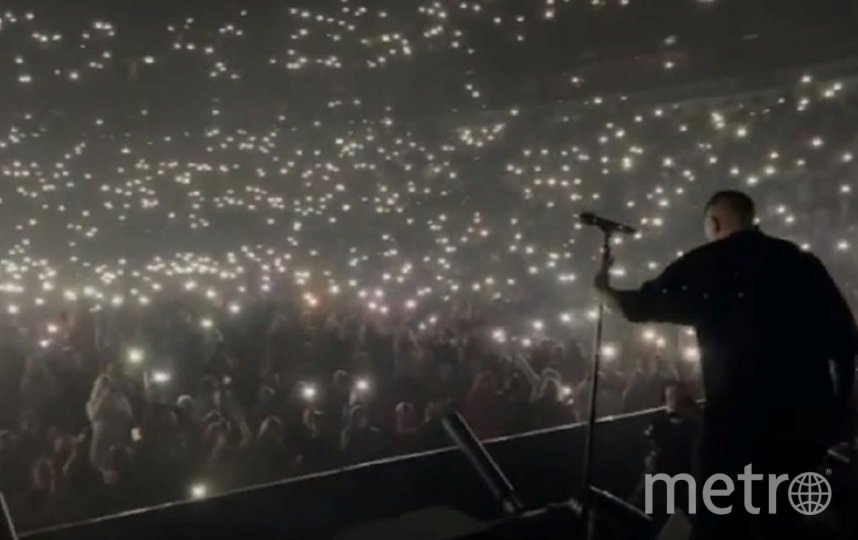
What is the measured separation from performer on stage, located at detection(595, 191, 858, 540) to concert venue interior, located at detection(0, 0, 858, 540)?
0.41 ft

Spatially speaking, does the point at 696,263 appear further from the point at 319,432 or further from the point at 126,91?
the point at 126,91

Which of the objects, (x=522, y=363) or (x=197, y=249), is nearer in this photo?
(x=522, y=363)

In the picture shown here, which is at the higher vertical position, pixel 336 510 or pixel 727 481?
pixel 727 481

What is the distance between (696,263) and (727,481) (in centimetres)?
77

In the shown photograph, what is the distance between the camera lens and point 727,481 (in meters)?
3.34

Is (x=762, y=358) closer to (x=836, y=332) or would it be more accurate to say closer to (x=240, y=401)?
(x=836, y=332)

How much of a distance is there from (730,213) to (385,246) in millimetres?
22680

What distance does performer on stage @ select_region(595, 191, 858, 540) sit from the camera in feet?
10.9

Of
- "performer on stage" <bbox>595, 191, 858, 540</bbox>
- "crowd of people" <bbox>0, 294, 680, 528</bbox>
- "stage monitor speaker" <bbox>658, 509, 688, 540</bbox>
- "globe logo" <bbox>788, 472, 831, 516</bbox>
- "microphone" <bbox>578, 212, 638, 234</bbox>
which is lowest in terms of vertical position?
"crowd of people" <bbox>0, 294, 680, 528</bbox>

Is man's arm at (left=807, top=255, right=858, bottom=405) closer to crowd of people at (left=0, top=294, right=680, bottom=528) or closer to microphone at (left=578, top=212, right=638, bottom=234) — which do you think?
microphone at (left=578, top=212, right=638, bottom=234)

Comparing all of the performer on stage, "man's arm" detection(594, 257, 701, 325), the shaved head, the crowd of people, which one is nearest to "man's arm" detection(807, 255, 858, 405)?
the performer on stage

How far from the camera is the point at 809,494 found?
360 centimetres

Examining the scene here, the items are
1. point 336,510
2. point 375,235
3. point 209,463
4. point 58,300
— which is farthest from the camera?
point 375,235

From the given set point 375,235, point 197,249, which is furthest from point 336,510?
point 197,249
